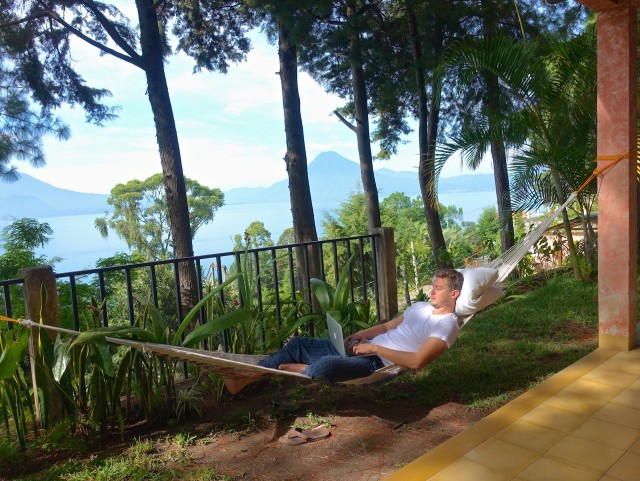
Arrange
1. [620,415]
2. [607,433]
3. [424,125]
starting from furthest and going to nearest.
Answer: [424,125] < [620,415] < [607,433]

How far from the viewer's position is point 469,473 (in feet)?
4.66

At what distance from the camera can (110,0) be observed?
8.33 metres

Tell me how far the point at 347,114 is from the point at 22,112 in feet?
19.9

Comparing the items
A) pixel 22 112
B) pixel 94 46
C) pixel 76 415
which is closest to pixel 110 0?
pixel 94 46

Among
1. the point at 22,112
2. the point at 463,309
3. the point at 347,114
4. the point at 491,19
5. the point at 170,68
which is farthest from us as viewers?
the point at 347,114

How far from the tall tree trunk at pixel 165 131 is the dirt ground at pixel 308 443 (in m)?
5.55

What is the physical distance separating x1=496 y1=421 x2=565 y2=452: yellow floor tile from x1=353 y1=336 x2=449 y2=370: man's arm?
44cm

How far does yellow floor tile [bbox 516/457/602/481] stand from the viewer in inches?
53.7

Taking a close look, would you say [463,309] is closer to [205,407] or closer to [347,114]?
[205,407]

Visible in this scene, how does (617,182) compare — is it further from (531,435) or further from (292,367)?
(292,367)

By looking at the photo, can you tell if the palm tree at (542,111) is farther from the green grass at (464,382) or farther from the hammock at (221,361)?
the hammock at (221,361)

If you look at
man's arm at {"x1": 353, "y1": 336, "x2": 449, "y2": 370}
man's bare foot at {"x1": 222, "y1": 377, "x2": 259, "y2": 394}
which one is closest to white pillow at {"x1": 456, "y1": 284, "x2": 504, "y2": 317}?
man's arm at {"x1": 353, "y1": 336, "x2": 449, "y2": 370}

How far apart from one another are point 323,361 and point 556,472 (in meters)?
0.91

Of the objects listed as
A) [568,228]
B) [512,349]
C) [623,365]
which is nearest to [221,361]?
[623,365]
